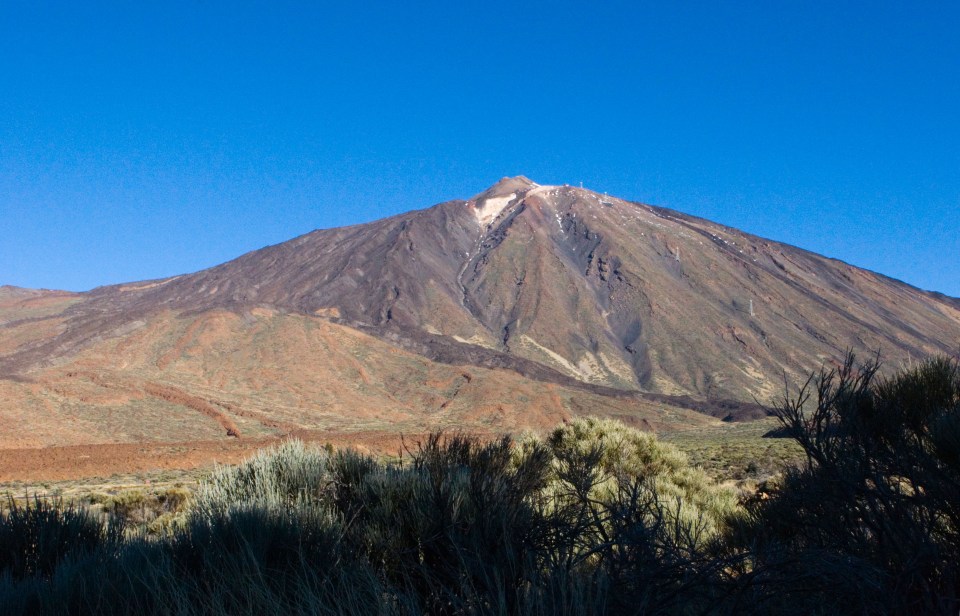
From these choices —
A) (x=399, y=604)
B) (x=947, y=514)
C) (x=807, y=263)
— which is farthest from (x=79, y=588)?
(x=807, y=263)

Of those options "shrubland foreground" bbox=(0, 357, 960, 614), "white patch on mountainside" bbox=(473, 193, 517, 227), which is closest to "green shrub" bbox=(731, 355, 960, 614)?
"shrubland foreground" bbox=(0, 357, 960, 614)

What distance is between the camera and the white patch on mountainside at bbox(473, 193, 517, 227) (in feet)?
593

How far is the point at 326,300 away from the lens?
124250 mm

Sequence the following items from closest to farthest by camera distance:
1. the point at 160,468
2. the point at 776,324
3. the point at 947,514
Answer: the point at 947,514
the point at 160,468
the point at 776,324

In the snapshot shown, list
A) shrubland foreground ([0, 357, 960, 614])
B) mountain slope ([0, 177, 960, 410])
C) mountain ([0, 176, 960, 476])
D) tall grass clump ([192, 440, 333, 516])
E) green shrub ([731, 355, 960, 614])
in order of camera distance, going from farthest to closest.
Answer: mountain slope ([0, 177, 960, 410]), mountain ([0, 176, 960, 476]), tall grass clump ([192, 440, 333, 516]), shrubland foreground ([0, 357, 960, 614]), green shrub ([731, 355, 960, 614])

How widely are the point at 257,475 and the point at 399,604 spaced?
396 cm

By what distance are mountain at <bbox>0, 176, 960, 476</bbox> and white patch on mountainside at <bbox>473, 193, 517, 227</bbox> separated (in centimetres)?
63

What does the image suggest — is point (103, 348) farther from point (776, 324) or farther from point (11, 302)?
point (776, 324)

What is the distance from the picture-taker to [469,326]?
116m

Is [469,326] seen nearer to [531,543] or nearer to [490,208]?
[490,208]

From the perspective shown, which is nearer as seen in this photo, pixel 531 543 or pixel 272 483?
pixel 531 543

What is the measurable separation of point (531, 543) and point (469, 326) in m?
112

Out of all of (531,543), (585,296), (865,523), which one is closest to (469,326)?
(585,296)

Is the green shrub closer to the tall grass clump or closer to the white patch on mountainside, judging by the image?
the tall grass clump
